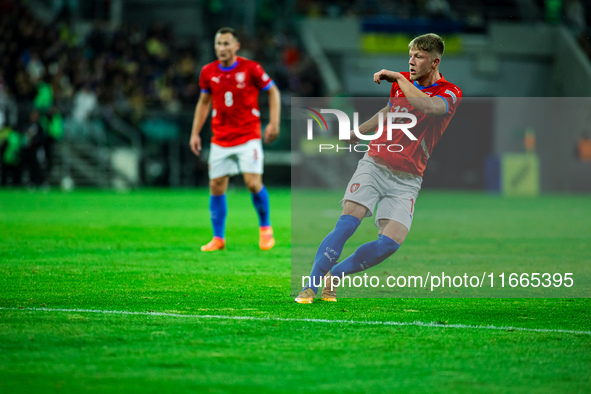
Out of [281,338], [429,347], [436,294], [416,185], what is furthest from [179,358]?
[436,294]

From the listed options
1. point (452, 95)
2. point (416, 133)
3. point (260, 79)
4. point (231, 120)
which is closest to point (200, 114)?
point (231, 120)

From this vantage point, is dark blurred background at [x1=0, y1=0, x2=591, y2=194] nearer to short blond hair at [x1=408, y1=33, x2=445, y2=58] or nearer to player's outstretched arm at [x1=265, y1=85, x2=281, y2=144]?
player's outstretched arm at [x1=265, y1=85, x2=281, y2=144]

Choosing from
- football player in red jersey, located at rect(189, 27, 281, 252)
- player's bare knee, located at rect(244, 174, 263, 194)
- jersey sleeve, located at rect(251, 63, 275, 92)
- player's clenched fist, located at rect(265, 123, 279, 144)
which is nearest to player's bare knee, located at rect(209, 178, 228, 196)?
football player in red jersey, located at rect(189, 27, 281, 252)

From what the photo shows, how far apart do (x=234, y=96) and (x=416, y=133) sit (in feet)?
12.9

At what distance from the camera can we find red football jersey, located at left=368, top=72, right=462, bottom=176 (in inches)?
243

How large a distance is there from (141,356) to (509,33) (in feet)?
107

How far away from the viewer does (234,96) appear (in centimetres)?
994

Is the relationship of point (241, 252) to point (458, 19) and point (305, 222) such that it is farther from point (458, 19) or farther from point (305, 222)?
point (458, 19)

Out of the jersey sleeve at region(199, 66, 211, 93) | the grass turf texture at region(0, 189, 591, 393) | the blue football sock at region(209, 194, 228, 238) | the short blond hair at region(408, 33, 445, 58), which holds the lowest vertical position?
the grass turf texture at region(0, 189, 591, 393)

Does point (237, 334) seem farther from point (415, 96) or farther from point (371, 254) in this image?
point (415, 96)

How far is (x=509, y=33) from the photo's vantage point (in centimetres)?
3500

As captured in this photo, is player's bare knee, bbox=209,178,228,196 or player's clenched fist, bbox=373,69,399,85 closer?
player's clenched fist, bbox=373,69,399,85

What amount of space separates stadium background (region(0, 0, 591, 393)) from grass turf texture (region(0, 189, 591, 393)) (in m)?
0.02

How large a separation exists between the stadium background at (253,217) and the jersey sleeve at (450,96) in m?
1.35
